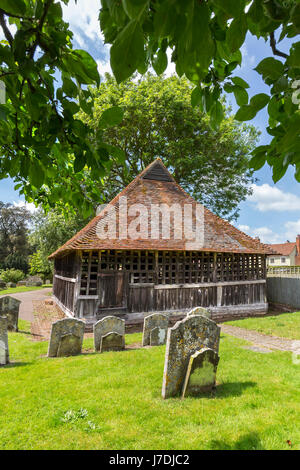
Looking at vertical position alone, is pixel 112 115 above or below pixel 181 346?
above

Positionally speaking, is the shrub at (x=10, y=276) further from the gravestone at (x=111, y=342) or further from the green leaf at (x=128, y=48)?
the green leaf at (x=128, y=48)

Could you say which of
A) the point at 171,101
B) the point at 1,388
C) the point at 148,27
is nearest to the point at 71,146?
the point at 148,27

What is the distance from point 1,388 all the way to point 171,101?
19.5m

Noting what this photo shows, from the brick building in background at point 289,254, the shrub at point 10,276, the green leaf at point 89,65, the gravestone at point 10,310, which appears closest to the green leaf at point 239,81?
the green leaf at point 89,65

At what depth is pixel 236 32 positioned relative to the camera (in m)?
1.06

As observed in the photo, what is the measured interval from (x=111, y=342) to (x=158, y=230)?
6.11 m

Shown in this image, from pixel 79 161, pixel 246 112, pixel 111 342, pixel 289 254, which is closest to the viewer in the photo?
pixel 246 112

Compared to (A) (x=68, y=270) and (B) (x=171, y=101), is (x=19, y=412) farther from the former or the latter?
(B) (x=171, y=101)

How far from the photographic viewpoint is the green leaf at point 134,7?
67 centimetres

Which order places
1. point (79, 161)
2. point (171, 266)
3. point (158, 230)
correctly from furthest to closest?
point (158, 230) → point (171, 266) → point (79, 161)

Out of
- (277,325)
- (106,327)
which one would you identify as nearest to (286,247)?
(277,325)

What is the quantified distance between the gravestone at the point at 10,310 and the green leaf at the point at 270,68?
11181 mm

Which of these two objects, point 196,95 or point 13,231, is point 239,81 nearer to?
point 196,95

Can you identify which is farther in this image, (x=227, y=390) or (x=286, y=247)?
(x=286, y=247)
